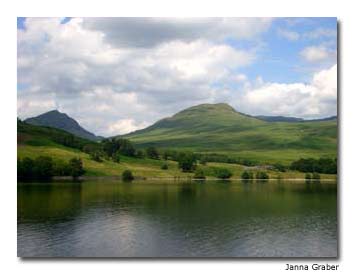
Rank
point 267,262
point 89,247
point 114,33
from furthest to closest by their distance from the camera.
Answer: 1. point 114,33
2. point 89,247
3. point 267,262

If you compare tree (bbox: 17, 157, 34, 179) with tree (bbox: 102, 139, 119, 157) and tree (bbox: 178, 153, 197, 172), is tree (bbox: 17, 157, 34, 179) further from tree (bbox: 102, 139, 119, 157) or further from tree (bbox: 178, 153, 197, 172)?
tree (bbox: 178, 153, 197, 172)

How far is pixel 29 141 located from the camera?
31578 millimetres

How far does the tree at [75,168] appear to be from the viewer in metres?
44.4

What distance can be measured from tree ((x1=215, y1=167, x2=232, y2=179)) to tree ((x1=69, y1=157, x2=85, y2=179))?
15613mm

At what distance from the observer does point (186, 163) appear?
55594 mm

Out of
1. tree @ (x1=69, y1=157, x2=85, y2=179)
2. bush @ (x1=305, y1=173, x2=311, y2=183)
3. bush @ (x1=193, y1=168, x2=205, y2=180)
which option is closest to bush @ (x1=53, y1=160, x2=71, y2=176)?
tree @ (x1=69, y1=157, x2=85, y2=179)

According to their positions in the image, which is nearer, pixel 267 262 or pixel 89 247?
pixel 267 262

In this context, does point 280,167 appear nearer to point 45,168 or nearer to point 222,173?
point 222,173

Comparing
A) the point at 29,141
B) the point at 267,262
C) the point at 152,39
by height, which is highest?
the point at 152,39

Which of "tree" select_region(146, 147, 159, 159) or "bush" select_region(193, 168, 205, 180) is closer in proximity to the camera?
"bush" select_region(193, 168, 205, 180)

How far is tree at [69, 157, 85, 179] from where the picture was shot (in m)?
44.4

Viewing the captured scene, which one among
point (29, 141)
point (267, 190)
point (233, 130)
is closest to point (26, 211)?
point (29, 141)

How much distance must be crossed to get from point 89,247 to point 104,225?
518 cm
